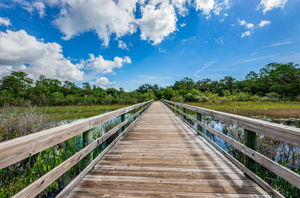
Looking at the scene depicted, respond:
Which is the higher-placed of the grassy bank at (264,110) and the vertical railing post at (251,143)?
the vertical railing post at (251,143)

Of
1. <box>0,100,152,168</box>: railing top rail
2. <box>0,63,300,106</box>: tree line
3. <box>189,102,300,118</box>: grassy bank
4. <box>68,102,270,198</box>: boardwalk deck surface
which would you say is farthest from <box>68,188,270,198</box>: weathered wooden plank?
<box>0,63,300,106</box>: tree line

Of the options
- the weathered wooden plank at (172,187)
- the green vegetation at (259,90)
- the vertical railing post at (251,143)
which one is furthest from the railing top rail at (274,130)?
the green vegetation at (259,90)

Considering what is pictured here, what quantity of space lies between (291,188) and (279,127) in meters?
2.12

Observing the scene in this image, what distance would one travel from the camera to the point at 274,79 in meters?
53.7

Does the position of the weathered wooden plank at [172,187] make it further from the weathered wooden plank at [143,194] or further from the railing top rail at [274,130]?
the railing top rail at [274,130]

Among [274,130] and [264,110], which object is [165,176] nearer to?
[274,130]

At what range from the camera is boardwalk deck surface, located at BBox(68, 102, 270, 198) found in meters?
1.54

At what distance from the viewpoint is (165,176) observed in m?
1.86

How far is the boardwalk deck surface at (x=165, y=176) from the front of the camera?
1544 millimetres

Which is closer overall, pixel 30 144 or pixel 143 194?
pixel 30 144

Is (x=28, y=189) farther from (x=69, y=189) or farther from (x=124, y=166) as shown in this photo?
(x=124, y=166)

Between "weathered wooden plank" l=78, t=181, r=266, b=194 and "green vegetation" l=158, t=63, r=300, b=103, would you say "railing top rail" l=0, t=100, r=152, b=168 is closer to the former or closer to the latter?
"weathered wooden plank" l=78, t=181, r=266, b=194

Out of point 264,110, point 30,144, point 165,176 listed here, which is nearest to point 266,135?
point 165,176

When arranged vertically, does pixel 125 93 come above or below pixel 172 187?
above
